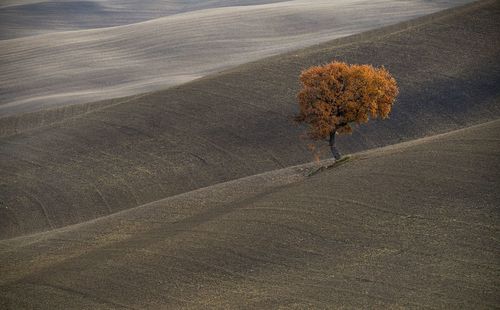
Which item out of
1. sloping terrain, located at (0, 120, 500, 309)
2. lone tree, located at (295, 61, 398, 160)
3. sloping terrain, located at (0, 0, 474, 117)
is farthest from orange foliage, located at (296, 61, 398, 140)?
sloping terrain, located at (0, 0, 474, 117)

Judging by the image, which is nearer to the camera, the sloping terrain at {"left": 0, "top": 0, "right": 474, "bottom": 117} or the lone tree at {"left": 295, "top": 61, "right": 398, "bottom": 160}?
the lone tree at {"left": 295, "top": 61, "right": 398, "bottom": 160}

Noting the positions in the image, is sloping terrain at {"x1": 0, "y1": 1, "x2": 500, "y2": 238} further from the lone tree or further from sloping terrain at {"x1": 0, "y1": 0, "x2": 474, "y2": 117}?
sloping terrain at {"x1": 0, "y1": 0, "x2": 474, "y2": 117}

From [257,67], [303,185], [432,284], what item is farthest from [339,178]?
[257,67]

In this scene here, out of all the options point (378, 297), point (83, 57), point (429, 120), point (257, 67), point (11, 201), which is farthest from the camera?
point (83, 57)

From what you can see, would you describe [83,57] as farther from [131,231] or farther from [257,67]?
[131,231]

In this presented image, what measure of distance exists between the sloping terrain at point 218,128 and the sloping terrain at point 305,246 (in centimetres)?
558

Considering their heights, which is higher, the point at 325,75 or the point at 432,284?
the point at 325,75

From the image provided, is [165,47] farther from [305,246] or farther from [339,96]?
[305,246]

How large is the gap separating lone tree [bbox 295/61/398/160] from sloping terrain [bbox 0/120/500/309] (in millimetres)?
2197

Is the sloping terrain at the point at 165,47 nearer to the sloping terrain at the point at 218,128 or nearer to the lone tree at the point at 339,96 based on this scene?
the sloping terrain at the point at 218,128

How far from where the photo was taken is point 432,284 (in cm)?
2030

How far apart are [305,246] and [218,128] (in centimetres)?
2096

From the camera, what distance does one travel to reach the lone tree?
1308 inches

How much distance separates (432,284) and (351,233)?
4.59 metres
